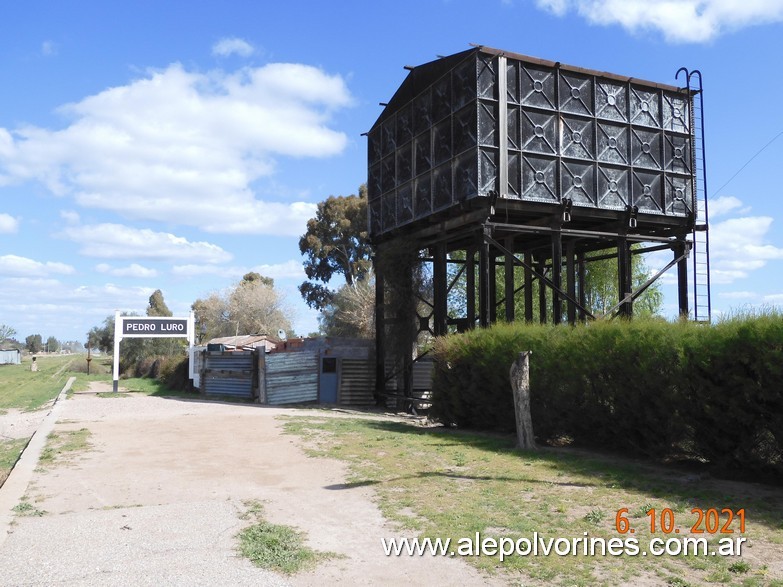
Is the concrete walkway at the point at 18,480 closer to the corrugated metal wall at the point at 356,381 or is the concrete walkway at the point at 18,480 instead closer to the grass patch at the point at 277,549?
the grass patch at the point at 277,549

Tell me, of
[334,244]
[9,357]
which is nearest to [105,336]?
[9,357]

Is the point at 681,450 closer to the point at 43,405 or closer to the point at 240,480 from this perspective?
the point at 240,480

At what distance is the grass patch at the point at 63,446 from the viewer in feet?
37.9

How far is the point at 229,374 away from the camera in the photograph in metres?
28.2

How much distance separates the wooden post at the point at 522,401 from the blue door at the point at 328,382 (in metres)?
13.7

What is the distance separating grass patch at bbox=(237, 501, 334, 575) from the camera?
5.90m

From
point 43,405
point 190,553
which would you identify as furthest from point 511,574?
point 43,405

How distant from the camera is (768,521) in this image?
7.16 meters

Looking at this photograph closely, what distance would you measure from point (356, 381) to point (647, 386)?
16.0 metres

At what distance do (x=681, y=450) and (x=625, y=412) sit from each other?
3.67ft

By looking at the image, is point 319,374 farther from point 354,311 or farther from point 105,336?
point 105,336

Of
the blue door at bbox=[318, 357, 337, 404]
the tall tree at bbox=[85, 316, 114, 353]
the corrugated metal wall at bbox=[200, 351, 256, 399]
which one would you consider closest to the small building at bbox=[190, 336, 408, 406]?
the blue door at bbox=[318, 357, 337, 404]

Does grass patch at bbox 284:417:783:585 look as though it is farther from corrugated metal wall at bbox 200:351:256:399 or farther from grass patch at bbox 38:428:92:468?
corrugated metal wall at bbox 200:351:256:399

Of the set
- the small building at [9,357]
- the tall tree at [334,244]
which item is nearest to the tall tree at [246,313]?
the tall tree at [334,244]
